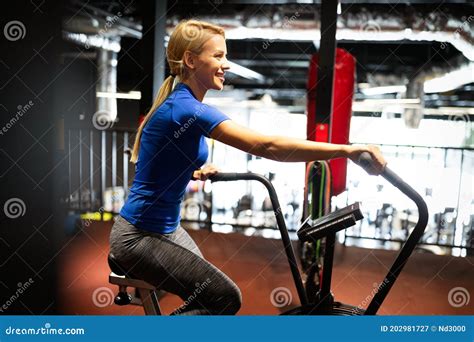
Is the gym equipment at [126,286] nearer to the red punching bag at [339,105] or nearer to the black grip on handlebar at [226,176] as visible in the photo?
the black grip on handlebar at [226,176]

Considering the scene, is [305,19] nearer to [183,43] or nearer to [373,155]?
[183,43]

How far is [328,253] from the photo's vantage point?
1717mm

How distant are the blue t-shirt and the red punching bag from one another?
254 cm

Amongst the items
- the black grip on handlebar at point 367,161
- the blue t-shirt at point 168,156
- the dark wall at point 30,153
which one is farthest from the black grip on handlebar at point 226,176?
the dark wall at point 30,153

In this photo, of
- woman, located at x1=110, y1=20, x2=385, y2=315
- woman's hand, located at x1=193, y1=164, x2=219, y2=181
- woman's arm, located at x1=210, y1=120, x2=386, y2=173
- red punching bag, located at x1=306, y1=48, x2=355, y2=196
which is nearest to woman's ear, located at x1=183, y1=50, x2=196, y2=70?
woman, located at x1=110, y1=20, x2=385, y2=315

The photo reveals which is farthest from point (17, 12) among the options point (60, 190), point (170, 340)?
point (170, 340)

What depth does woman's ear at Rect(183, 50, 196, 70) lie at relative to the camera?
159 centimetres

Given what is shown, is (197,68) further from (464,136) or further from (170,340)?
(464,136)

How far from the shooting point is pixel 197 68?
160 cm

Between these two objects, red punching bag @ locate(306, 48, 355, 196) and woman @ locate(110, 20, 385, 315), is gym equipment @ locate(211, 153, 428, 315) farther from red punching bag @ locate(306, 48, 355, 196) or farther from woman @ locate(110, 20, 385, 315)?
red punching bag @ locate(306, 48, 355, 196)

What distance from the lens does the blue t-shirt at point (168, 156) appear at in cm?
147

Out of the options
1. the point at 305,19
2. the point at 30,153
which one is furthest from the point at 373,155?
the point at 305,19

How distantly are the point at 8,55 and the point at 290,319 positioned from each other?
5.87 ft

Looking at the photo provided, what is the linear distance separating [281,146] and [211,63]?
41 centimetres
